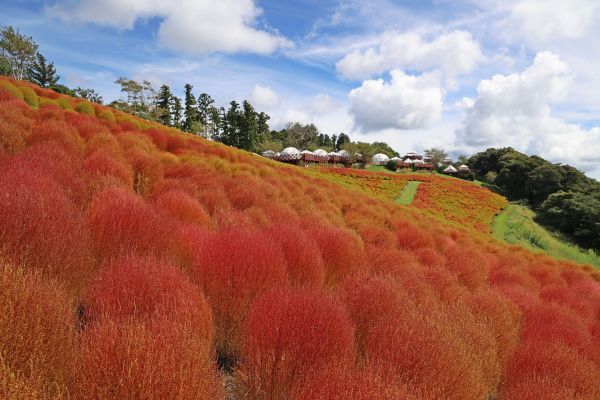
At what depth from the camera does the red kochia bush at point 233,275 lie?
276 cm

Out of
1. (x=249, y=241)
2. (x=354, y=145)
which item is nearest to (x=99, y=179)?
(x=249, y=241)

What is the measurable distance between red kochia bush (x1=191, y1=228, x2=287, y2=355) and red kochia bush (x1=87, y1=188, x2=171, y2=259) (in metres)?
0.37

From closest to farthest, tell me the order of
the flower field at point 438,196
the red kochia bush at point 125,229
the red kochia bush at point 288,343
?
the red kochia bush at point 288,343 < the red kochia bush at point 125,229 < the flower field at point 438,196

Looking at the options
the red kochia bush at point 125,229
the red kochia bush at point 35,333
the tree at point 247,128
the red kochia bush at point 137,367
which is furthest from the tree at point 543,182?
the red kochia bush at point 35,333

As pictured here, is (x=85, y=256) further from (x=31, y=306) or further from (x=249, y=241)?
(x=249, y=241)

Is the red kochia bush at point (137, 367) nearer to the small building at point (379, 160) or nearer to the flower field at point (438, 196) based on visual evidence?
the flower field at point (438, 196)

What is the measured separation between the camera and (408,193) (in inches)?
1221

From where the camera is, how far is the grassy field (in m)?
25.6

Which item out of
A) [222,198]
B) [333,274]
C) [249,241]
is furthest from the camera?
[222,198]

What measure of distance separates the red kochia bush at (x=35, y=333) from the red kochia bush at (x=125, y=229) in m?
1.19

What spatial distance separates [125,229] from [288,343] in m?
1.91

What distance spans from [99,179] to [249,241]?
8.04 ft

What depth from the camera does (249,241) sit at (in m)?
3.22

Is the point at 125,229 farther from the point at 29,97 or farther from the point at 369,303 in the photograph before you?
the point at 29,97
